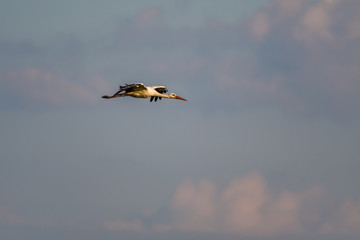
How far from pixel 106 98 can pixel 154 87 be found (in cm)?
1214

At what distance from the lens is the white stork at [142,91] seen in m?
140

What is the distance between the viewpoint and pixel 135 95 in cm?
14338

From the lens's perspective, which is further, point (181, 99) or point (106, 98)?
point (181, 99)

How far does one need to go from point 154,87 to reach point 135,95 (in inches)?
301

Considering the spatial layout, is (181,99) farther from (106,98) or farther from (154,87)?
(106,98)

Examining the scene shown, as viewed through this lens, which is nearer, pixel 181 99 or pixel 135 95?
pixel 135 95

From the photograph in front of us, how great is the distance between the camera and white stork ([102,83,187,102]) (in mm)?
139625

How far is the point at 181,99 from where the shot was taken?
6083 inches

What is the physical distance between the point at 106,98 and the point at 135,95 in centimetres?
537

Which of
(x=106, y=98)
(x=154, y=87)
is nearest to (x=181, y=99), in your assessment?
(x=154, y=87)

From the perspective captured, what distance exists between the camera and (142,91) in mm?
144125

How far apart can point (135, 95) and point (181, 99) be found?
1381 cm

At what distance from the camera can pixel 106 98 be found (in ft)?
464
